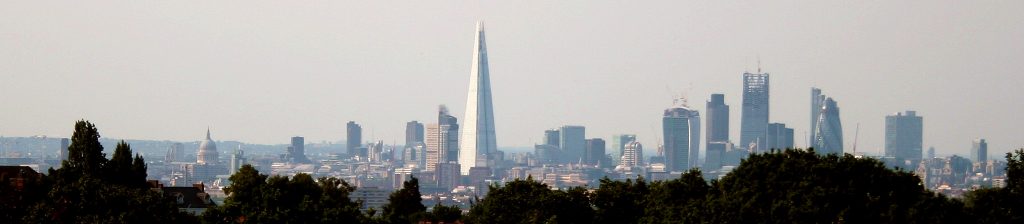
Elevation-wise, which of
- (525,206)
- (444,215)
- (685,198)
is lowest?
(444,215)

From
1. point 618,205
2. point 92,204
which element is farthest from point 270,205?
point 618,205

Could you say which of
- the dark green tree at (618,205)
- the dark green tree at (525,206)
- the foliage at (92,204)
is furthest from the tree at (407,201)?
the foliage at (92,204)

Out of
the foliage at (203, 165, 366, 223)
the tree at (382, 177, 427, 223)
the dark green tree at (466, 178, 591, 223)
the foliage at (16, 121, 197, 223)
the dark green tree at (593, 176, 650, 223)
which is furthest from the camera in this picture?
the tree at (382, 177, 427, 223)

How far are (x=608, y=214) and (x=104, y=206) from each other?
28.4 m

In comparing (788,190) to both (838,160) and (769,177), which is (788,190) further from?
(838,160)

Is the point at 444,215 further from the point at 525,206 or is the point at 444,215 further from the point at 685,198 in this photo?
the point at 685,198

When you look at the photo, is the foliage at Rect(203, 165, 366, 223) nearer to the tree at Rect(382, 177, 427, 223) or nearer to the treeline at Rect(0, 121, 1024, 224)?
the treeline at Rect(0, 121, 1024, 224)

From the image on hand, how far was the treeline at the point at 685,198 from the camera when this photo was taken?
259 feet

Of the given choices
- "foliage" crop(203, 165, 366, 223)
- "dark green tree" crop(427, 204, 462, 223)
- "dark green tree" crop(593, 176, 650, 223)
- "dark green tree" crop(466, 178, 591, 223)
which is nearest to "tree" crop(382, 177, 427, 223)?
"dark green tree" crop(427, 204, 462, 223)

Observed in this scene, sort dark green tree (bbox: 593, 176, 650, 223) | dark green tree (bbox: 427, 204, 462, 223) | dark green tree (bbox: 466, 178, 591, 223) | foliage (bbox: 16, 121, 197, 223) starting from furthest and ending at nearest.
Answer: dark green tree (bbox: 427, 204, 462, 223)
dark green tree (bbox: 593, 176, 650, 223)
dark green tree (bbox: 466, 178, 591, 223)
foliage (bbox: 16, 121, 197, 223)

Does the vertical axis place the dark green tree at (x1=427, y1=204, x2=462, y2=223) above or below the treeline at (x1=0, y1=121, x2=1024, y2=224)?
below

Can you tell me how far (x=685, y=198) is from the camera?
94.5 metres

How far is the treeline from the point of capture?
78.9 metres

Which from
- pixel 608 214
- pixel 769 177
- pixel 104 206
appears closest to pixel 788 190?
pixel 769 177
